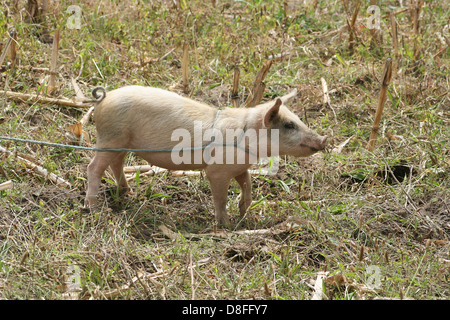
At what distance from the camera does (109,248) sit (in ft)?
15.8

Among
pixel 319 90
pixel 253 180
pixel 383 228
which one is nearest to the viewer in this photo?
pixel 383 228

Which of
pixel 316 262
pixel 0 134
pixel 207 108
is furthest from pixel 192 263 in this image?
pixel 0 134

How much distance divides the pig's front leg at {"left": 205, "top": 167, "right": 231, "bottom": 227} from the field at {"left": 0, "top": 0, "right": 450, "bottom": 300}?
181 millimetres

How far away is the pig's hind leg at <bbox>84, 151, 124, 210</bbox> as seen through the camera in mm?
5598

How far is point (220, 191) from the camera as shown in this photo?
553 cm

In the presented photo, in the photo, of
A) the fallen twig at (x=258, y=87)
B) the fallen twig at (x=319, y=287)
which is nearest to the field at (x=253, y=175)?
the fallen twig at (x=319, y=287)

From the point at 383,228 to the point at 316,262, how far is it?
81 cm

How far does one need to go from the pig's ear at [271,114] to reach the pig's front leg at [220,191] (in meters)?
0.61

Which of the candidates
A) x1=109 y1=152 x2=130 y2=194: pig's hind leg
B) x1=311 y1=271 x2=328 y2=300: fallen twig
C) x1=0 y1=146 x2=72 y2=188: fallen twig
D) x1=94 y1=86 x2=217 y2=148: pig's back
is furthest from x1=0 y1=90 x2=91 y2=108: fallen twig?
x1=311 y1=271 x2=328 y2=300: fallen twig

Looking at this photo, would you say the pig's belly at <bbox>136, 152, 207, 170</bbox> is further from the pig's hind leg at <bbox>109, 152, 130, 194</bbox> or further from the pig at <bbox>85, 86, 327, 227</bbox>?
the pig's hind leg at <bbox>109, 152, 130, 194</bbox>

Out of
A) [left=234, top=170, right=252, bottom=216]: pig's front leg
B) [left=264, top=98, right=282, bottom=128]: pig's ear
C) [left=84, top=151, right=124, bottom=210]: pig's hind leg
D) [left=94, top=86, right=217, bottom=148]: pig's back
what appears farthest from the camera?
[left=234, top=170, right=252, bottom=216]: pig's front leg

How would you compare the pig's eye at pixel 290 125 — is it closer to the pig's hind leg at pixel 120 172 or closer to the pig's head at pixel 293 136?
the pig's head at pixel 293 136
